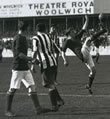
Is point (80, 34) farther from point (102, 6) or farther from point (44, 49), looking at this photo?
point (102, 6)

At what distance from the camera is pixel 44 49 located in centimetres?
1067

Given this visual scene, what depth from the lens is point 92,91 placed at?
14.3 meters

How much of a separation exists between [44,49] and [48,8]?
138 ft

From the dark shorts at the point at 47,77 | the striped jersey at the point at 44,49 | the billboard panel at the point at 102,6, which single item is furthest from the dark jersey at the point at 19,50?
the billboard panel at the point at 102,6

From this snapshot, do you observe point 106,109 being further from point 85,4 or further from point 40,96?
point 85,4

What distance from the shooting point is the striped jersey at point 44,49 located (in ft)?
34.8

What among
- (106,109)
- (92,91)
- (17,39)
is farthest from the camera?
(92,91)

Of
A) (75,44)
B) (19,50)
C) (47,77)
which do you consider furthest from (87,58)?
(19,50)

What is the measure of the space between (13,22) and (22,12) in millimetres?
3013

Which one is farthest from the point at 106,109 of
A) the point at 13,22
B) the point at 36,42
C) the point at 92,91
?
the point at 13,22

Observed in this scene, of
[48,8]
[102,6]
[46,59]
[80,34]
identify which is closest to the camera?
[46,59]

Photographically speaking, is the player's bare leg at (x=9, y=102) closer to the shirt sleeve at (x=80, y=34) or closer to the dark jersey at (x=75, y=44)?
the shirt sleeve at (x=80, y=34)

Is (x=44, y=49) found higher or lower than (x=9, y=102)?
higher

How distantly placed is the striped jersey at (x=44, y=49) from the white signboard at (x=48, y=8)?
41141 millimetres
